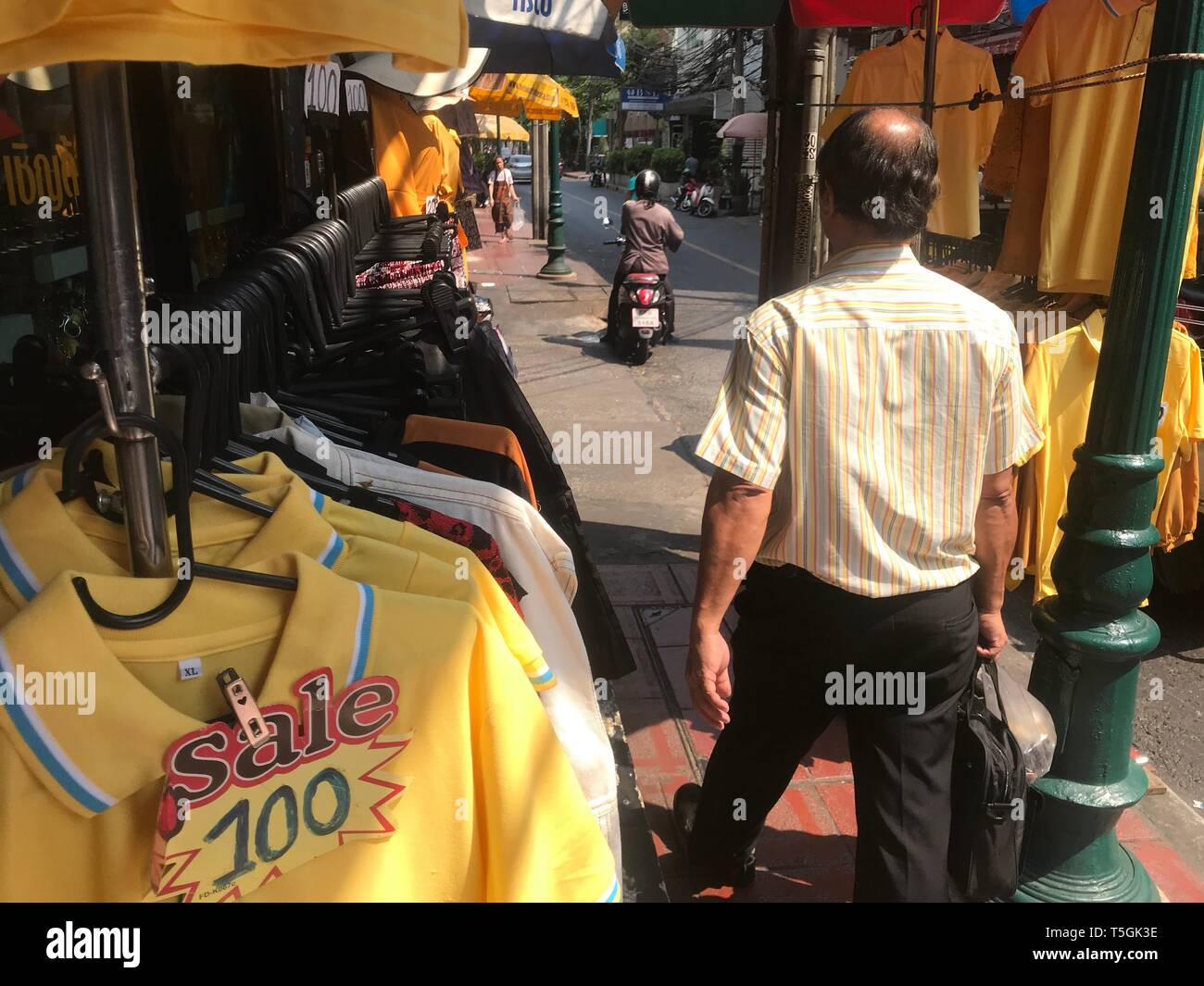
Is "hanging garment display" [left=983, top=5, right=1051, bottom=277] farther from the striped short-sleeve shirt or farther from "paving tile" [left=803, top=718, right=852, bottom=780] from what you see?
the striped short-sleeve shirt

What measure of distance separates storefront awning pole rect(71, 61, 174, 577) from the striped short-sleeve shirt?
3.66 ft

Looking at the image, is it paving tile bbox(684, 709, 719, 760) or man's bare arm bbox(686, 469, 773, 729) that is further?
paving tile bbox(684, 709, 719, 760)

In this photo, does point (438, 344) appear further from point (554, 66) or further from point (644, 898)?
point (554, 66)

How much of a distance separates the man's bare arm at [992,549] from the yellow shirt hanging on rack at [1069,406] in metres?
1.55

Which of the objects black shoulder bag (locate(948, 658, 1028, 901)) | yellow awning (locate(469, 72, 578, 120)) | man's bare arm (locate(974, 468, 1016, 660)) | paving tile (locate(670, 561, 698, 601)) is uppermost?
yellow awning (locate(469, 72, 578, 120))

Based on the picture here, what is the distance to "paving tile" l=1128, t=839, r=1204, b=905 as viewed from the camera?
2938mm

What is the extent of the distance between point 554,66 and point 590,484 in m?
2.95

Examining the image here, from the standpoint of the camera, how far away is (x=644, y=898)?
7.53ft

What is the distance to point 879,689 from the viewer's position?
7.10 feet

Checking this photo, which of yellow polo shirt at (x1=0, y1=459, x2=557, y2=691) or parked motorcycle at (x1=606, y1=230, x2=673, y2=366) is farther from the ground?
yellow polo shirt at (x1=0, y1=459, x2=557, y2=691)

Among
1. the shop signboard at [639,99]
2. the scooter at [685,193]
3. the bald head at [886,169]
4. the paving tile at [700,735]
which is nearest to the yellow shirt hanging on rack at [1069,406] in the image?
the paving tile at [700,735]

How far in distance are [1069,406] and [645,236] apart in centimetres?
741

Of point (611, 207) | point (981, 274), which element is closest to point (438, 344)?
point (981, 274)

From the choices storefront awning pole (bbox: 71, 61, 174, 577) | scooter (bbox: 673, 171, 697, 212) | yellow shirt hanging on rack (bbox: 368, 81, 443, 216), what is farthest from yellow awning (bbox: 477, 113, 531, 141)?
storefront awning pole (bbox: 71, 61, 174, 577)
